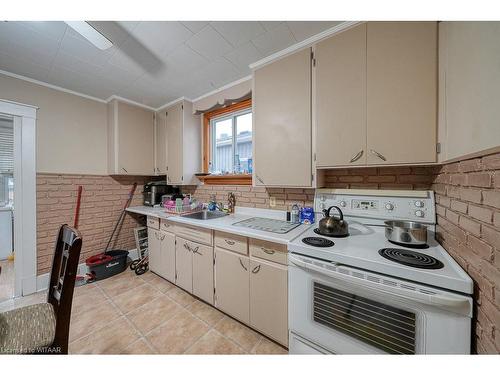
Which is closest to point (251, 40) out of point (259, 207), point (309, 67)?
point (309, 67)

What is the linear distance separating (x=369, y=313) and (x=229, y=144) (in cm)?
215

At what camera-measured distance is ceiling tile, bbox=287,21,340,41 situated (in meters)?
1.31

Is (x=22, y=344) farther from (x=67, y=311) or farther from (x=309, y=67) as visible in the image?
(x=309, y=67)

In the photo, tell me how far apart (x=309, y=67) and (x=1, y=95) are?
300 centimetres

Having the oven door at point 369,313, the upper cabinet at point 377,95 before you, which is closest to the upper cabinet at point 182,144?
the upper cabinet at point 377,95

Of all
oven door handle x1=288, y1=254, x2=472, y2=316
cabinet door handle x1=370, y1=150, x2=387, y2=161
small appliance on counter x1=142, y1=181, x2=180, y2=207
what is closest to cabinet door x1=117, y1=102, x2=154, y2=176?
small appliance on counter x1=142, y1=181, x2=180, y2=207

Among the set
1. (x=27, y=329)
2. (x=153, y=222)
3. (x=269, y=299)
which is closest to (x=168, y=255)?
(x=153, y=222)

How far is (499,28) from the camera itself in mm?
587

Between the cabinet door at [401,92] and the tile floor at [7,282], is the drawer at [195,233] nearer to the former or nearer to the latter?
the cabinet door at [401,92]

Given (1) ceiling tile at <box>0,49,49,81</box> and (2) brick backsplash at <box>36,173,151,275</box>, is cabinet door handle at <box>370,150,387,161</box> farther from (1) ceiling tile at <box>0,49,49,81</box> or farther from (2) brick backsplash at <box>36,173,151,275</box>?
(2) brick backsplash at <box>36,173,151,275</box>

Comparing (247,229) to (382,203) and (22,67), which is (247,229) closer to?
(382,203)

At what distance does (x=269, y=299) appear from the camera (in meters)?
1.38

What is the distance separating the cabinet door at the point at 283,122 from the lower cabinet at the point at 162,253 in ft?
4.22
